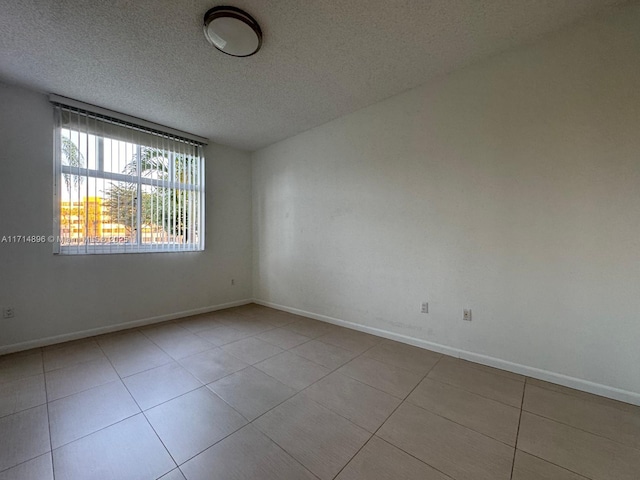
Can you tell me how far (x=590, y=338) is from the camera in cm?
193

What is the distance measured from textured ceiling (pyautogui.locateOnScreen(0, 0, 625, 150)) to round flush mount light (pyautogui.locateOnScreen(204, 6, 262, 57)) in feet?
0.19

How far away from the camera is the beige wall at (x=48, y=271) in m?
2.62

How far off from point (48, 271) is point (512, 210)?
470 centimetres

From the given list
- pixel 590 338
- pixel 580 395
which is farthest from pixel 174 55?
pixel 580 395

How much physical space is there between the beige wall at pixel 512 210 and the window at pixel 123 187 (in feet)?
7.27

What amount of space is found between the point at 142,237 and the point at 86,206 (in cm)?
67

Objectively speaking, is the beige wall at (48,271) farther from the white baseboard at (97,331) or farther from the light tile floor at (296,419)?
the light tile floor at (296,419)

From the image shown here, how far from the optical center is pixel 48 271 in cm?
283

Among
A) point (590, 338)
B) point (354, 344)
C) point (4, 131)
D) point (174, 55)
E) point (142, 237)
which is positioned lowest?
point (354, 344)

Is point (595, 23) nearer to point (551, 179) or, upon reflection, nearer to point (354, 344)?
point (551, 179)

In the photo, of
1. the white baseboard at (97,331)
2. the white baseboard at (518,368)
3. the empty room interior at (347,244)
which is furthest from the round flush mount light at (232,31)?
the white baseboard at (97,331)

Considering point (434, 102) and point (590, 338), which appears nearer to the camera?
point (590, 338)

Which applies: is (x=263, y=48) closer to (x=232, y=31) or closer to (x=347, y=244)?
(x=232, y=31)

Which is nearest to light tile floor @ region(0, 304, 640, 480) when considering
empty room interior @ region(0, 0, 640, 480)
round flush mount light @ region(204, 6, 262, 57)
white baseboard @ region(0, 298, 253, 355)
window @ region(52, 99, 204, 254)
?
empty room interior @ region(0, 0, 640, 480)
